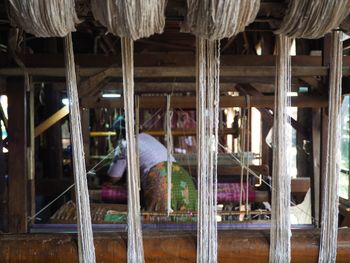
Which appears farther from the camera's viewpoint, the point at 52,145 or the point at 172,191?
the point at 52,145

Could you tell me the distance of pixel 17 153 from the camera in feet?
4.47

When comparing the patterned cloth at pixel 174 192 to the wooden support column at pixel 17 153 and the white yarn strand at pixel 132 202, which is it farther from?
the white yarn strand at pixel 132 202

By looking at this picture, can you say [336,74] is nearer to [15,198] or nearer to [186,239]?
[186,239]

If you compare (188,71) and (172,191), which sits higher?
(188,71)

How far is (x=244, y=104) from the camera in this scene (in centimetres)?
178

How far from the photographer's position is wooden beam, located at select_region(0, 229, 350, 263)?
887 mm

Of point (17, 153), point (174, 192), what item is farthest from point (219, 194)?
point (17, 153)

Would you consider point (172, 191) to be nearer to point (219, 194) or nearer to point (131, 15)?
point (219, 194)

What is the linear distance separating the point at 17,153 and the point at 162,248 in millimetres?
776

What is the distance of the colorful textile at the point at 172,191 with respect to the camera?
2326 millimetres

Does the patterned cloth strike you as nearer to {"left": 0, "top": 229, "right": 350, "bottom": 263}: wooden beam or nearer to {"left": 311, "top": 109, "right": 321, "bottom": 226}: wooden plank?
{"left": 311, "top": 109, "right": 321, "bottom": 226}: wooden plank

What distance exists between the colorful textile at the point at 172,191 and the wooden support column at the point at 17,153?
3.38 ft

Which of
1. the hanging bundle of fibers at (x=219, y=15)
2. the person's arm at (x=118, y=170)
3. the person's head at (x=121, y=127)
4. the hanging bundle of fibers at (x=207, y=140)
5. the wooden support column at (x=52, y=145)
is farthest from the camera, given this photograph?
the person's head at (x=121, y=127)

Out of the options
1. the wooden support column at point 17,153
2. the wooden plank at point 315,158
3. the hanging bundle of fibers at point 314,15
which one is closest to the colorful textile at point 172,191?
the wooden plank at point 315,158
